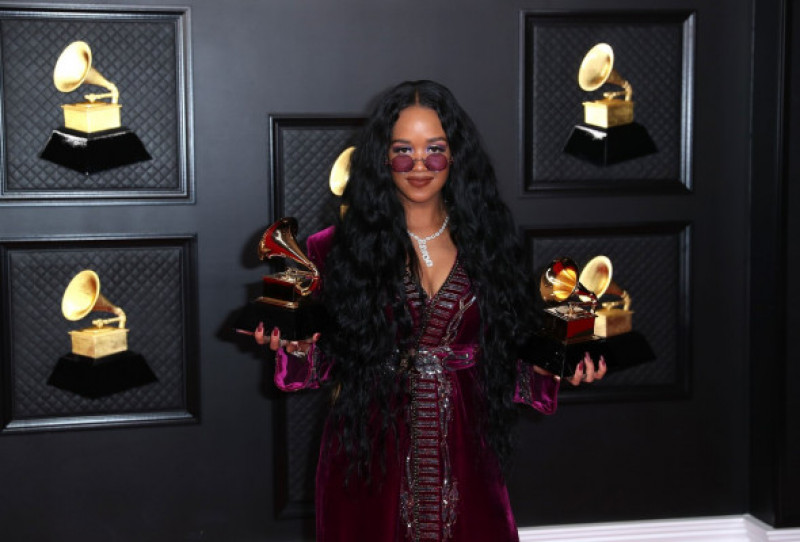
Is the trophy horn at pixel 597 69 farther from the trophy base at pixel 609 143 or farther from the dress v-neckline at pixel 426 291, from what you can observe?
the dress v-neckline at pixel 426 291

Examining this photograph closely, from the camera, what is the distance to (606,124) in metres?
3.73

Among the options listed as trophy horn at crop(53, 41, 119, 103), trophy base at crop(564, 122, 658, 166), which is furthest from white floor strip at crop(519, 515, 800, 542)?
trophy horn at crop(53, 41, 119, 103)

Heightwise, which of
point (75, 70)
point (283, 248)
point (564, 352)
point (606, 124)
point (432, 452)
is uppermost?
point (75, 70)

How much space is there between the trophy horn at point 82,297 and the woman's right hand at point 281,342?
1.09m

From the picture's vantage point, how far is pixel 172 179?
3.60 m

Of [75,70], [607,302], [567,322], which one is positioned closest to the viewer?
[567,322]

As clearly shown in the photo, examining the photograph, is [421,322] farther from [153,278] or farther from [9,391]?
[9,391]

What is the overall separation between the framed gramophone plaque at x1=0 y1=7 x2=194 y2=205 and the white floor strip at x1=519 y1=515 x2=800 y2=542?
5.96 ft

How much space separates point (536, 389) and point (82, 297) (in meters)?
1.64

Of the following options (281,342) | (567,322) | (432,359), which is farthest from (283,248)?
(567,322)

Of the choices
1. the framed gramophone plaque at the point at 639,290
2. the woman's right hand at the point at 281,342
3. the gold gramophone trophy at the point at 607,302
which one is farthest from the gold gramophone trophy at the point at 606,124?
the woman's right hand at the point at 281,342

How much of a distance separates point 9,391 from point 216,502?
809 millimetres

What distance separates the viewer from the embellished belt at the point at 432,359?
2705 mm

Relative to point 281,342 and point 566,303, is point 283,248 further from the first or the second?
point 566,303
